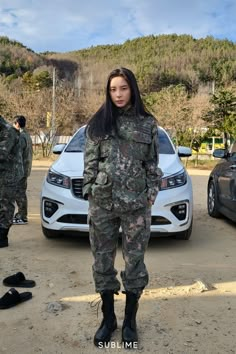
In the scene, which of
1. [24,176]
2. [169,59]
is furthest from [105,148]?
[169,59]

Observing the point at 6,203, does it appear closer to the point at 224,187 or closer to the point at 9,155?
the point at 9,155

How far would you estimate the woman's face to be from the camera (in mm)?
2797

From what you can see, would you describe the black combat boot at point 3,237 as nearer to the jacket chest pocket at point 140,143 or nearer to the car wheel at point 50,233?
the car wheel at point 50,233

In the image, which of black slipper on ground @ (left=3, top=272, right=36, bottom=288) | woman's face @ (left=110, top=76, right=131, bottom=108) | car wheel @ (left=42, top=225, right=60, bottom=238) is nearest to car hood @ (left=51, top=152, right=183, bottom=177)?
car wheel @ (left=42, top=225, right=60, bottom=238)

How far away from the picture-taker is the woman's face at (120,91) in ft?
9.18

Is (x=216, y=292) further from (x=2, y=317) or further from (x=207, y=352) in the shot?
(x=2, y=317)

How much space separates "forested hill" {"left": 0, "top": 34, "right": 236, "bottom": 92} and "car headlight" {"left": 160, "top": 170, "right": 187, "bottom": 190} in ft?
195

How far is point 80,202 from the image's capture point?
508 cm

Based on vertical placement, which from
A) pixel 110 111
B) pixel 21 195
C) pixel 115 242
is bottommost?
pixel 21 195

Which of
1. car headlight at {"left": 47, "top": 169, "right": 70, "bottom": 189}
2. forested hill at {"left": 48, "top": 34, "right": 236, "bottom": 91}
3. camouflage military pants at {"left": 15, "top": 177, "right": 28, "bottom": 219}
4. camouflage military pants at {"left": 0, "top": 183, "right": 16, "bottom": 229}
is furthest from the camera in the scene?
forested hill at {"left": 48, "top": 34, "right": 236, "bottom": 91}

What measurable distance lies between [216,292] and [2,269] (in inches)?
85.0

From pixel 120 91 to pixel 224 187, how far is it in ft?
15.0

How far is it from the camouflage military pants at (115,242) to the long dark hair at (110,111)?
459 millimetres

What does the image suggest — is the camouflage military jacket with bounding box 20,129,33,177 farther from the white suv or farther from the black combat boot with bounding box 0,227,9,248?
the black combat boot with bounding box 0,227,9,248
